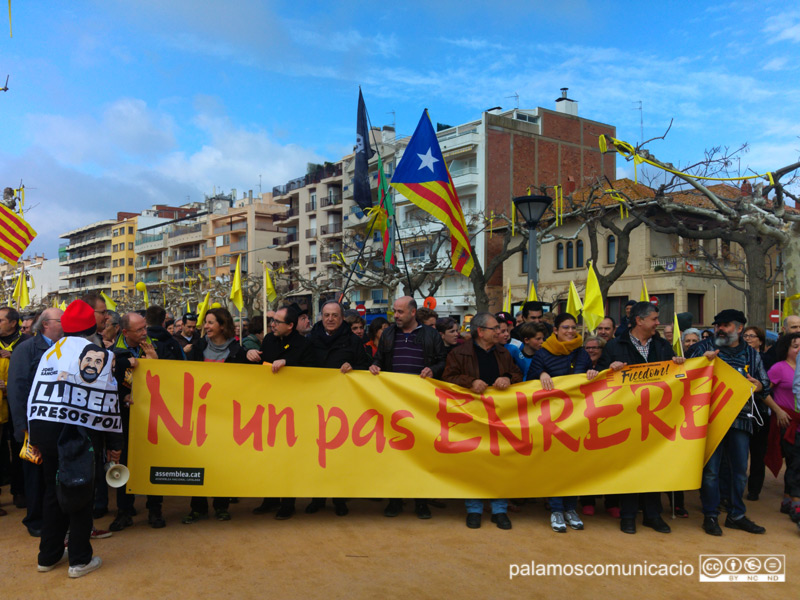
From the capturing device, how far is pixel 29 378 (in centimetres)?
519

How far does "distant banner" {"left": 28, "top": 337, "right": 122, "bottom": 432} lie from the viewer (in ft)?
14.8

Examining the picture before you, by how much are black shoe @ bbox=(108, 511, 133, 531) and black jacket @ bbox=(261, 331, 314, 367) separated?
181 centimetres

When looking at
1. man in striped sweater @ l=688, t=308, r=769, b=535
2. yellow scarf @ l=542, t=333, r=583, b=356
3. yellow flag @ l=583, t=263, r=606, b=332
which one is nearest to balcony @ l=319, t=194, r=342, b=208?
yellow flag @ l=583, t=263, r=606, b=332

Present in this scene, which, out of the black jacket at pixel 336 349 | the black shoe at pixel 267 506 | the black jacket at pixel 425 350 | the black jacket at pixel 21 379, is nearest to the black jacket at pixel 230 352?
the black jacket at pixel 336 349

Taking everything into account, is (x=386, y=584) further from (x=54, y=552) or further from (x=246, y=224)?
(x=246, y=224)

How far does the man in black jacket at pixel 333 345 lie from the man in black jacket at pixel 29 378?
225 centimetres

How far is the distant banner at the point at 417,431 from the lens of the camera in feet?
19.2

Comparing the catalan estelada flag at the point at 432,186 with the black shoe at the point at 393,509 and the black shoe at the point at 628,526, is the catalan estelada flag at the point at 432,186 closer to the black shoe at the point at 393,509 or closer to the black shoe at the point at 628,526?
the black shoe at the point at 393,509

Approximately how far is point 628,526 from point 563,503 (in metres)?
0.61

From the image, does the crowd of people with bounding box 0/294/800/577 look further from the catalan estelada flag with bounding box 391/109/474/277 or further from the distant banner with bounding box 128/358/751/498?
the catalan estelada flag with bounding box 391/109/474/277

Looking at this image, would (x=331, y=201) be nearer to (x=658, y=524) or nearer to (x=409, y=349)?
(x=409, y=349)

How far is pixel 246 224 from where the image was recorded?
7519cm

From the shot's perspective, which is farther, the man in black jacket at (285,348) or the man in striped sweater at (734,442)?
the man in black jacket at (285,348)

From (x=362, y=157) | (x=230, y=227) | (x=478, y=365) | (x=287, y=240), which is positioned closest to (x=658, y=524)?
(x=478, y=365)
